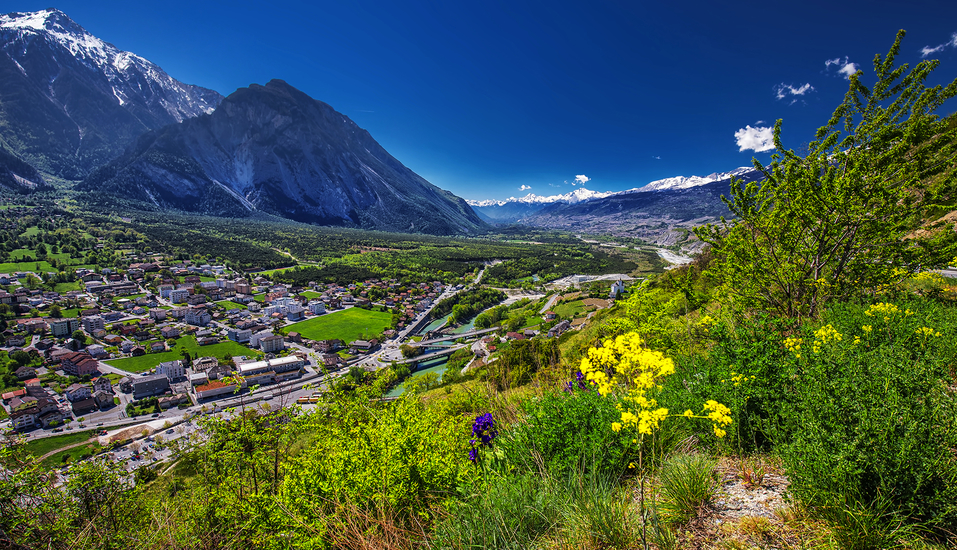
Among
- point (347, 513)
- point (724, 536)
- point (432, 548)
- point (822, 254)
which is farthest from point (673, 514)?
point (822, 254)

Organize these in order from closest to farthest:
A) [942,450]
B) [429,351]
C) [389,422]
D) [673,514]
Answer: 1. [942,450]
2. [673,514]
3. [389,422]
4. [429,351]

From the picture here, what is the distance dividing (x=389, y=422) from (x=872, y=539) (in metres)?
4.20

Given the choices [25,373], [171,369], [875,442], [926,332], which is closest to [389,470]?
[875,442]

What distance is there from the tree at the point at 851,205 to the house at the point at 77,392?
49479mm

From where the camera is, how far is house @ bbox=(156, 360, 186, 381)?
36.0 metres

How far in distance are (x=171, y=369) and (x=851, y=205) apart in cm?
5047

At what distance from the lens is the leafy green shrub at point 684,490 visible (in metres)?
2.62

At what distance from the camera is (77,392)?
31.2 m

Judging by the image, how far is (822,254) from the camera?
7.04 m

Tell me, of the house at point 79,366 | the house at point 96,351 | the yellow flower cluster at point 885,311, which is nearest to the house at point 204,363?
the house at point 79,366

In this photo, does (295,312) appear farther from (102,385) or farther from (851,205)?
(851,205)

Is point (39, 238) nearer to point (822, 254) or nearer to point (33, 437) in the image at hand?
point (33, 437)

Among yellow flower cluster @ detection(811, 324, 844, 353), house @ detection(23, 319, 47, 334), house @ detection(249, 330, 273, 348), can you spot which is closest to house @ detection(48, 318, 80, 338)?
house @ detection(23, 319, 47, 334)

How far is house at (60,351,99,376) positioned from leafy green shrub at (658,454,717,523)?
55196 millimetres
